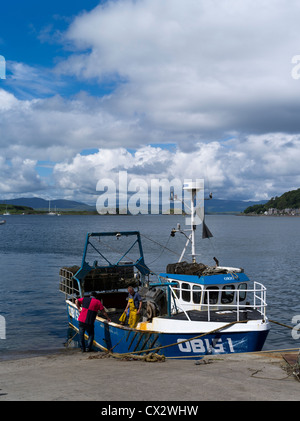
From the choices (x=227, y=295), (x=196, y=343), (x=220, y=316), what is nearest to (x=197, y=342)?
(x=196, y=343)

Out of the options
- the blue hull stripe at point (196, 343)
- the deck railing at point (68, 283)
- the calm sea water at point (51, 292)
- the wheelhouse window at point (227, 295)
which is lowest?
the calm sea water at point (51, 292)

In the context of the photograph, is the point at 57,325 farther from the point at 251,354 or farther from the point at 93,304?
the point at 251,354

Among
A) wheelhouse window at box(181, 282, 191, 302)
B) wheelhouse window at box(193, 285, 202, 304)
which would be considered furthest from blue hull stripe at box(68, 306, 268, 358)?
wheelhouse window at box(181, 282, 191, 302)

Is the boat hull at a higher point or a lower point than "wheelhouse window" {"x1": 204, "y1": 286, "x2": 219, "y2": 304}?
A: lower

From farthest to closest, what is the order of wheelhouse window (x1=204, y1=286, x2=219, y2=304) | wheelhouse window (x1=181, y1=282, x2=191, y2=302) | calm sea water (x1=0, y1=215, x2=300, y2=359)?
calm sea water (x1=0, y1=215, x2=300, y2=359) → wheelhouse window (x1=181, y1=282, x2=191, y2=302) → wheelhouse window (x1=204, y1=286, x2=219, y2=304)

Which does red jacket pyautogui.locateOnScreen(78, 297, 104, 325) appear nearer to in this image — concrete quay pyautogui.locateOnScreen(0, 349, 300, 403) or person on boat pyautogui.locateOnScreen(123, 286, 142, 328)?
person on boat pyautogui.locateOnScreen(123, 286, 142, 328)

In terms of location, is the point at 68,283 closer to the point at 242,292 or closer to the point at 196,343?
the point at 242,292

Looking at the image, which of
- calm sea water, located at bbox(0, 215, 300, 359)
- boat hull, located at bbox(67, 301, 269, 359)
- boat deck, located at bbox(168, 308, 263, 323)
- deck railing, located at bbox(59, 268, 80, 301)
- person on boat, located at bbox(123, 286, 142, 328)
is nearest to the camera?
boat hull, located at bbox(67, 301, 269, 359)

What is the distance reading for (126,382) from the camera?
9.62 metres

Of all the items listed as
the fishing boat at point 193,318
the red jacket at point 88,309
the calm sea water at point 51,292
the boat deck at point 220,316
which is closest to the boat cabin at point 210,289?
the fishing boat at point 193,318

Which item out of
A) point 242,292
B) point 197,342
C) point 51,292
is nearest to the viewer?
point 197,342

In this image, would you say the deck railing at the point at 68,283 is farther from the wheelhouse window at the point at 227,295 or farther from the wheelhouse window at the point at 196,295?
the wheelhouse window at the point at 227,295

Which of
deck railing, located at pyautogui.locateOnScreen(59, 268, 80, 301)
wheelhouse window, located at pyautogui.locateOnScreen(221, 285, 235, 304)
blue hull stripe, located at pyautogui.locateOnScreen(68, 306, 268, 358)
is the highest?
wheelhouse window, located at pyautogui.locateOnScreen(221, 285, 235, 304)

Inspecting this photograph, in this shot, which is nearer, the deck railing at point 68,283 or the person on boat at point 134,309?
the person on boat at point 134,309
